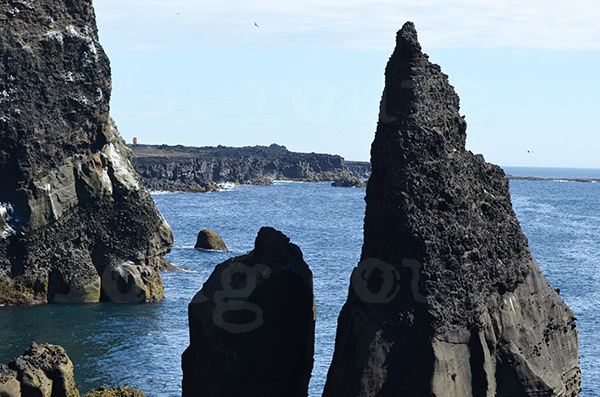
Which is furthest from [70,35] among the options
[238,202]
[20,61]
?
[238,202]

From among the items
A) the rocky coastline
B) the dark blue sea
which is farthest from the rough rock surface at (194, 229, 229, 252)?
the rocky coastline

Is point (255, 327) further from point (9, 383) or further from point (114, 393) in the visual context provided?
point (114, 393)

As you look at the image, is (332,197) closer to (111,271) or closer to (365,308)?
(111,271)

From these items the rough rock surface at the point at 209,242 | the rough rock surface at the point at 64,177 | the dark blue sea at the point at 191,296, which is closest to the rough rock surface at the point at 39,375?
the dark blue sea at the point at 191,296

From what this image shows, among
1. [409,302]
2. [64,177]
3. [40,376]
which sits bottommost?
[40,376]

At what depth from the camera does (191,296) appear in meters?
53.0

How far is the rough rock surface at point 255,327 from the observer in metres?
19.6

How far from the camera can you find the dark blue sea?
117 ft

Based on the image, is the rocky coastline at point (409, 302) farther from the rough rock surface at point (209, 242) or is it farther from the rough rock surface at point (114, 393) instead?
the rough rock surface at point (209, 242)

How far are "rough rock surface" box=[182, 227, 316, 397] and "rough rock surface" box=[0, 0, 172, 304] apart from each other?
3022cm

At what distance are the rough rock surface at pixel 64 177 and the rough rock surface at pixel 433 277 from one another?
3293 cm

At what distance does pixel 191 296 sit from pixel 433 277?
36533mm

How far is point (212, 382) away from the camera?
19.6 meters

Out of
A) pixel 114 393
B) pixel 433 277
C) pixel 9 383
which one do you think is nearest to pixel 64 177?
pixel 114 393
